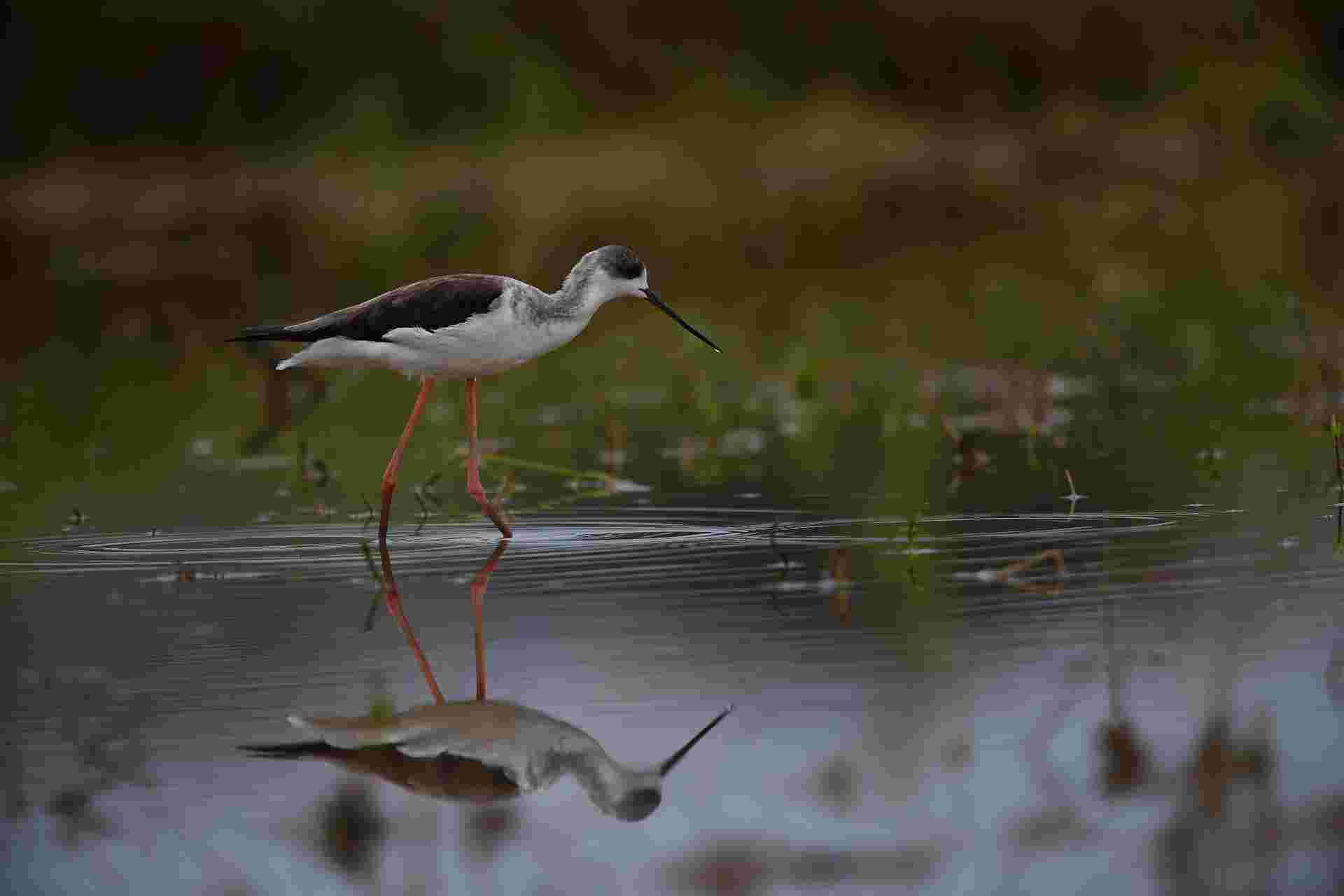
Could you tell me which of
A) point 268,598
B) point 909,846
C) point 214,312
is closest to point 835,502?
point 268,598

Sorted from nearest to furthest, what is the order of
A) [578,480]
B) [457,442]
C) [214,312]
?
[578,480], [457,442], [214,312]

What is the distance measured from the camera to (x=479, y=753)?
5.05 m

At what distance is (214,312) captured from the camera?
21891 millimetres

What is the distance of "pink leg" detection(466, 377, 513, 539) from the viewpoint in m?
8.55

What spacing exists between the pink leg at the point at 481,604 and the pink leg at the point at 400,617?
0.12 ft

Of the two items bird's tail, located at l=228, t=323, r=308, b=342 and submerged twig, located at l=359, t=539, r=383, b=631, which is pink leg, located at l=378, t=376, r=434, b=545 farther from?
bird's tail, located at l=228, t=323, r=308, b=342

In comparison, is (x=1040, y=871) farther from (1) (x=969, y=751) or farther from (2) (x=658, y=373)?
(2) (x=658, y=373)

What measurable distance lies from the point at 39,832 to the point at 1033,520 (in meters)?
4.81

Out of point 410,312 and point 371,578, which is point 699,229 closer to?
point 410,312

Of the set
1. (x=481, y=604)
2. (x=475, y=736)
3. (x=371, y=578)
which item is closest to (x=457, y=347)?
(x=371, y=578)

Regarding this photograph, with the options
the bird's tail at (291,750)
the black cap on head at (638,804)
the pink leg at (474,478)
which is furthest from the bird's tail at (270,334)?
the black cap on head at (638,804)

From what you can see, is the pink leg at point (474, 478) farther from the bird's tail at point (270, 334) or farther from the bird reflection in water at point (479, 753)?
the bird reflection in water at point (479, 753)

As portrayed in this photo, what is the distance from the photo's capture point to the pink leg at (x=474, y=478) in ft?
28.0

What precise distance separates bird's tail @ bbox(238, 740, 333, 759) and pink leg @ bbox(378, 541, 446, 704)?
54 centimetres
